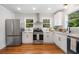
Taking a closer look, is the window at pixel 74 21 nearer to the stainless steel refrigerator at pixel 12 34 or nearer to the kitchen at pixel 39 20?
the kitchen at pixel 39 20

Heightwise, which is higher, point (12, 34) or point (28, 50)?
point (12, 34)

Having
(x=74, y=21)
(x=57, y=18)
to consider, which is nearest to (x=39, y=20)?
(x=57, y=18)

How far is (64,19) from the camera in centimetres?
345

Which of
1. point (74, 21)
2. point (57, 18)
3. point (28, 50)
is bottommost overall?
point (28, 50)

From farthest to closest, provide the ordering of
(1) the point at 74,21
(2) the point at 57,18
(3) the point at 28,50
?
1. (2) the point at 57,18
2. (3) the point at 28,50
3. (1) the point at 74,21

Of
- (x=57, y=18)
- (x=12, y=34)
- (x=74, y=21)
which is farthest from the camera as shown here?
(x=12, y=34)

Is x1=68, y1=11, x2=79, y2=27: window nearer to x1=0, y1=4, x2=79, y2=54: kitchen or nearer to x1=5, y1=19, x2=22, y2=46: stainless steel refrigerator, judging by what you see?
x1=0, y1=4, x2=79, y2=54: kitchen

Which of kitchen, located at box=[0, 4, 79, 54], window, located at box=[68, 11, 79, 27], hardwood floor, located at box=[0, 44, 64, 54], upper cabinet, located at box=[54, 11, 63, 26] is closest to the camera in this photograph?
window, located at box=[68, 11, 79, 27]

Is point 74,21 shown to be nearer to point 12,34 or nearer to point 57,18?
point 57,18

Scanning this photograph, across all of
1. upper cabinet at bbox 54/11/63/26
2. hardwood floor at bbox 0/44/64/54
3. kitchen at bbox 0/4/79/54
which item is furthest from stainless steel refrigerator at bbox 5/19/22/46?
upper cabinet at bbox 54/11/63/26

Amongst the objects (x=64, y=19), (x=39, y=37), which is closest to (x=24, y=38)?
(x=39, y=37)

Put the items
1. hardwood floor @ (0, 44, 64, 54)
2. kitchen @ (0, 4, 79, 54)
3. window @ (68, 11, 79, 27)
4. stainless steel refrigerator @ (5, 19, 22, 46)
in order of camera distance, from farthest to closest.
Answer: stainless steel refrigerator @ (5, 19, 22, 46) → hardwood floor @ (0, 44, 64, 54) → kitchen @ (0, 4, 79, 54) → window @ (68, 11, 79, 27)
